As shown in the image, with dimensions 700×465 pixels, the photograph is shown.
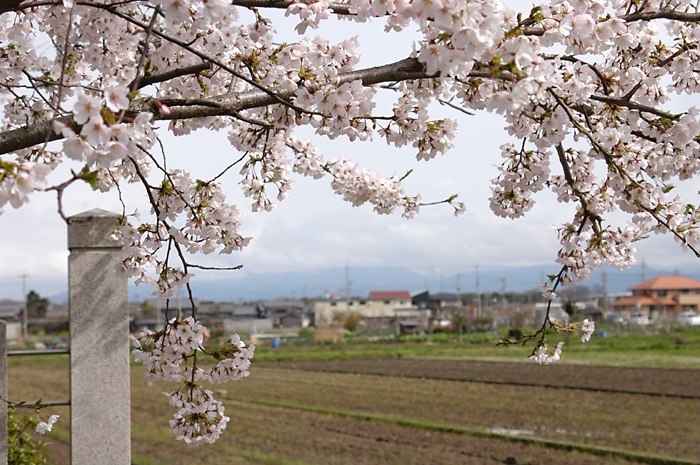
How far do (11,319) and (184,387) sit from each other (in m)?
72.1

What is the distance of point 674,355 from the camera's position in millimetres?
23688

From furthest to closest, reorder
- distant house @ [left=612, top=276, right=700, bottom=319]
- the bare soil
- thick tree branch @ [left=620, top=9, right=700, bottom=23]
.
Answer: distant house @ [left=612, top=276, right=700, bottom=319] < the bare soil < thick tree branch @ [left=620, top=9, right=700, bottom=23]

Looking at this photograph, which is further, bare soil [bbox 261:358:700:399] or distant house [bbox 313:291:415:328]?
distant house [bbox 313:291:415:328]

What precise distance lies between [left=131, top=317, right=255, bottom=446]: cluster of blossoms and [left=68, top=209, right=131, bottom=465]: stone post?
132 cm

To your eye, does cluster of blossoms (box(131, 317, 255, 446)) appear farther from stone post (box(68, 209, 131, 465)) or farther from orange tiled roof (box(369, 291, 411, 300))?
orange tiled roof (box(369, 291, 411, 300))

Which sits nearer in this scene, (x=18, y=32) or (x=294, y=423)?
(x=18, y=32)

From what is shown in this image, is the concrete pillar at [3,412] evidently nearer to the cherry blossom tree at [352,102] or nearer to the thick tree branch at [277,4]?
the cherry blossom tree at [352,102]

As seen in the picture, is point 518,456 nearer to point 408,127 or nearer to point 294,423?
point 294,423

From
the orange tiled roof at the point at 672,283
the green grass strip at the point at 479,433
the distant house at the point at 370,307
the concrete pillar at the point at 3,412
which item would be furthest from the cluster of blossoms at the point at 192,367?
the orange tiled roof at the point at 672,283

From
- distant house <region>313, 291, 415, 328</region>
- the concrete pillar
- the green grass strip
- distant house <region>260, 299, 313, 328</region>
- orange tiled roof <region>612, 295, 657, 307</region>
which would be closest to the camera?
the concrete pillar

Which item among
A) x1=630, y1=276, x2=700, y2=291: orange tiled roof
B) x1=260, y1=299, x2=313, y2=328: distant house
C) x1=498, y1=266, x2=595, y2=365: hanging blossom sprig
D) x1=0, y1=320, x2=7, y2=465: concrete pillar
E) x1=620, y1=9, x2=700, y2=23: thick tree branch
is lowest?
x1=260, y1=299, x2=313, y2=328: distant house

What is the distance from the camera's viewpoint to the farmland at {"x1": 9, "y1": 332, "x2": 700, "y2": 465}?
8156 mm

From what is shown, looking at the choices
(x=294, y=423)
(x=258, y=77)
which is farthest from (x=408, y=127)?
(x=294, y=423)

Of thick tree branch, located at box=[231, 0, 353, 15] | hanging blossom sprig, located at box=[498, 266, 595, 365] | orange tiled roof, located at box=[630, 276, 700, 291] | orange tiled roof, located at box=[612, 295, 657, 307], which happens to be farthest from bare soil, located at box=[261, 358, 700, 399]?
orange tiled roof, located at box=[630, 276, 700, 291]
